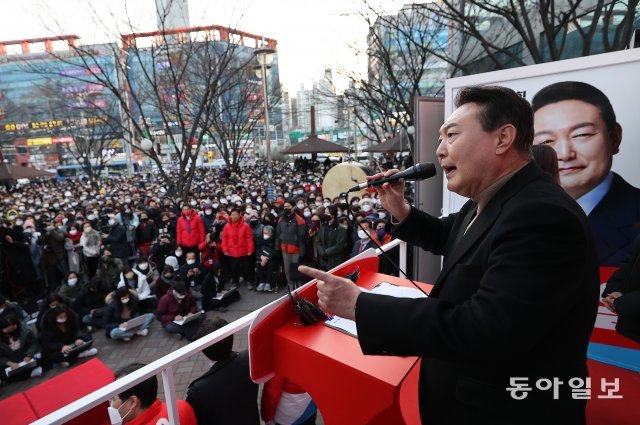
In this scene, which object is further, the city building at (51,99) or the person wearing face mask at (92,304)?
the city building at (51,99)

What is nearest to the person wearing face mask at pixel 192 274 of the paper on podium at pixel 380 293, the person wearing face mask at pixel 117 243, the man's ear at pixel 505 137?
the person wearing face mask at pixel 117 243

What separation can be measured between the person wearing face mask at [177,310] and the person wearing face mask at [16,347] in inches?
75.7

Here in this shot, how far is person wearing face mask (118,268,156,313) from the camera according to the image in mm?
7320

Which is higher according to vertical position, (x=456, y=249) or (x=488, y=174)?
(x=488, y=174)

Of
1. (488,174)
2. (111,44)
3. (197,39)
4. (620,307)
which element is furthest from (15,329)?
(197,39)

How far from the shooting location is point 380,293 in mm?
1825

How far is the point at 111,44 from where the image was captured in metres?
11.8

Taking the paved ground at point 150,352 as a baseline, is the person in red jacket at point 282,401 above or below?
above

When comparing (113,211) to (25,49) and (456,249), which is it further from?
(456,249)

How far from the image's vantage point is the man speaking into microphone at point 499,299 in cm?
101

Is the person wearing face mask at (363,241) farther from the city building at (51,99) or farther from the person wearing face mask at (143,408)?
the city building at (51,99)

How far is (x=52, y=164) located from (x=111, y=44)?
51.4 m

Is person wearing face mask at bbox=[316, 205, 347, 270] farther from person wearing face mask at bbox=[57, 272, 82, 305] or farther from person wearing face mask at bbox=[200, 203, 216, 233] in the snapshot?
person wearing face mask at bbox=[57, 272, 82, 305]

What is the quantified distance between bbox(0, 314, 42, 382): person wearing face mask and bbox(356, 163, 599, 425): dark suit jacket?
684cm
